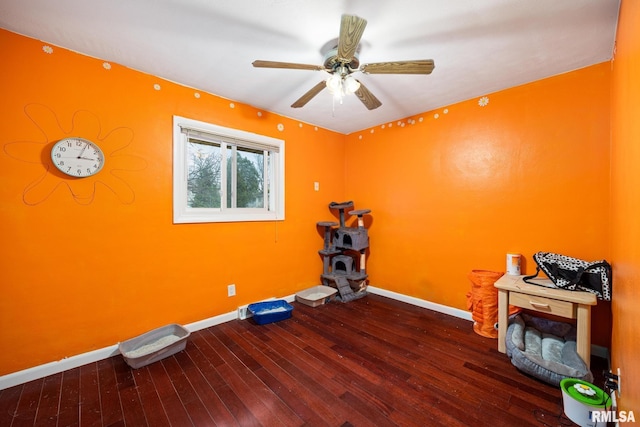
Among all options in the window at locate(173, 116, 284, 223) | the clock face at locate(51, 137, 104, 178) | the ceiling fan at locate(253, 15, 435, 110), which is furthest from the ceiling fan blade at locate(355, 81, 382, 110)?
the clock face at locate(51, 137, 104, 178)

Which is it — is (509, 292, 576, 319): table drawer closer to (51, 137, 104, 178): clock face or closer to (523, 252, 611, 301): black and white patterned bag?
(523, 252, 611, 301): black and white patterned bag

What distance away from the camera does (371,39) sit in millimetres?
1724

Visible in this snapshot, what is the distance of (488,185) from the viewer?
2.56 metres

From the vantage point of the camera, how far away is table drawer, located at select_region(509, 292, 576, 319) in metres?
1.78

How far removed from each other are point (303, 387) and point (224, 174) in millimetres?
2118

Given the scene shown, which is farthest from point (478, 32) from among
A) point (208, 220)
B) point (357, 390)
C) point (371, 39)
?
point (208, 220)

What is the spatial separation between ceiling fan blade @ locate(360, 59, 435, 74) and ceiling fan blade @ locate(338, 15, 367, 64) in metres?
0.16

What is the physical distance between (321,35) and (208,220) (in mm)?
1897

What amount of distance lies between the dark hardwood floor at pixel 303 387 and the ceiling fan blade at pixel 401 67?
2.08 meters

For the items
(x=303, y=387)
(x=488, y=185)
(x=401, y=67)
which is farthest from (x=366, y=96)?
(x=303, y=387)

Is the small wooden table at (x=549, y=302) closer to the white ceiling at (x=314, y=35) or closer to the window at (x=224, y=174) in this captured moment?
the white ceiling at (x=314, y=35)

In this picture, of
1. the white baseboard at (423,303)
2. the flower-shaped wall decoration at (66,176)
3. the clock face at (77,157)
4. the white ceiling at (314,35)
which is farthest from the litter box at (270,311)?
the white ceiling at (314,35)

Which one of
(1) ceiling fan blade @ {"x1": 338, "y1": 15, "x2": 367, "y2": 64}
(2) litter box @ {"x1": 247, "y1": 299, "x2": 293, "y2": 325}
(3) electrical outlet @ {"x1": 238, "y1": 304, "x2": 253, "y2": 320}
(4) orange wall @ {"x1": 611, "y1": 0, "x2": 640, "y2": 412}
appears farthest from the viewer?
(3) electrical outlet @ {"x1": 238, "y1": 304, "x2": 253, "y2": 320}

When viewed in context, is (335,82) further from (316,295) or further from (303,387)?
(316,295)
